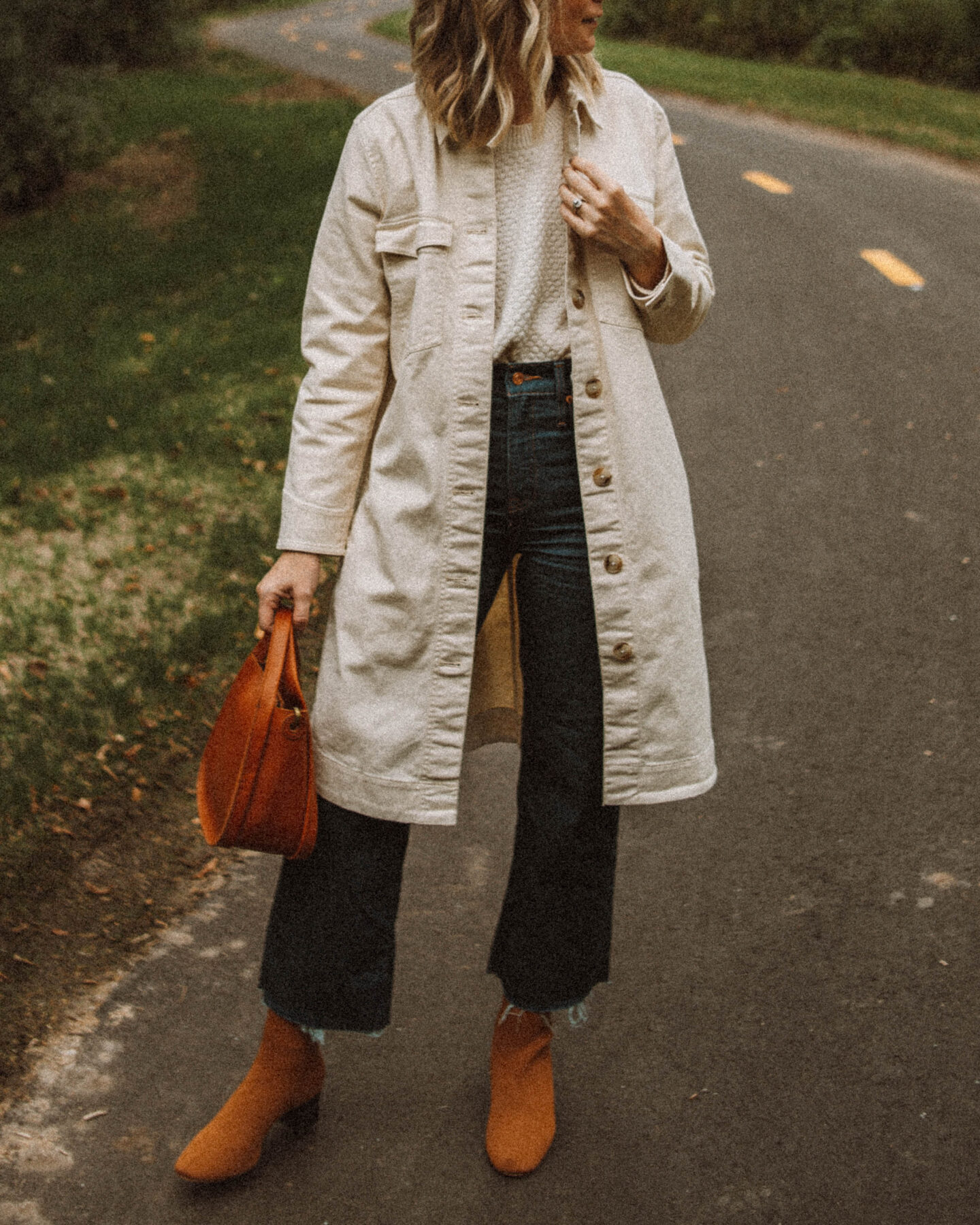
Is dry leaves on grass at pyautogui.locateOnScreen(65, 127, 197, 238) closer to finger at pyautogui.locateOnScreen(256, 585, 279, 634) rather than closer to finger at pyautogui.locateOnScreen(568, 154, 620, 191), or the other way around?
finger at pyautogui.locateOnScreen(256, 585, 279, 634)

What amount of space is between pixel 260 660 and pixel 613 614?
2.06 ft

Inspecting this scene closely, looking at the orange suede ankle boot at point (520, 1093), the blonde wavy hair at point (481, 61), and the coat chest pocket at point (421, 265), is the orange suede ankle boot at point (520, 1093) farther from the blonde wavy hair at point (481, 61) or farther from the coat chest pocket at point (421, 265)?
the blonde wavy hair at point (481, 61)

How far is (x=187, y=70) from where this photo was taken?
22859 mm

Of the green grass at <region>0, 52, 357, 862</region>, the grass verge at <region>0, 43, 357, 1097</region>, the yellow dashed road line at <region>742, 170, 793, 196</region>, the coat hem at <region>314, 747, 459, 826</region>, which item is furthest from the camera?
the yellow dashed road line at <region>742, 170, 793, 196</region>

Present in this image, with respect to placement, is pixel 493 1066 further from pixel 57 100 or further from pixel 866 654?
pixel 57 100

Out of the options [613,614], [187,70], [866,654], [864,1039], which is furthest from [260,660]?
[187,70]

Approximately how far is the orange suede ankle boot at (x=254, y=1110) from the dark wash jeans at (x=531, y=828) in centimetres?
9

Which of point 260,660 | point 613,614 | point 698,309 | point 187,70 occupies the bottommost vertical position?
point 187,70

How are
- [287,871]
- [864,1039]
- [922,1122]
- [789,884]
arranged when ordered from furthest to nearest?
[789,884], [864,1039], [922,1122], [287,871]

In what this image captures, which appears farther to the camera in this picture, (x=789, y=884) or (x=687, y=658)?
(x=789, y=884)

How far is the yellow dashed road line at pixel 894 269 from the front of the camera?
25.6ft

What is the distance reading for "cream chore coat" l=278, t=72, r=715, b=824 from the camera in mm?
2068

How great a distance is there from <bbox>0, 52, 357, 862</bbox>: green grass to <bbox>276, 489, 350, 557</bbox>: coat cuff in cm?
164

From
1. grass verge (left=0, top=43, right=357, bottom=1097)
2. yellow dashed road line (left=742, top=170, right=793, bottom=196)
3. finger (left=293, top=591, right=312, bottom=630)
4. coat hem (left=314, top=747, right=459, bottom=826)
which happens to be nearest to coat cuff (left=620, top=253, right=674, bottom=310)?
finger (left=293, top=591, right=312, bottom=630)
